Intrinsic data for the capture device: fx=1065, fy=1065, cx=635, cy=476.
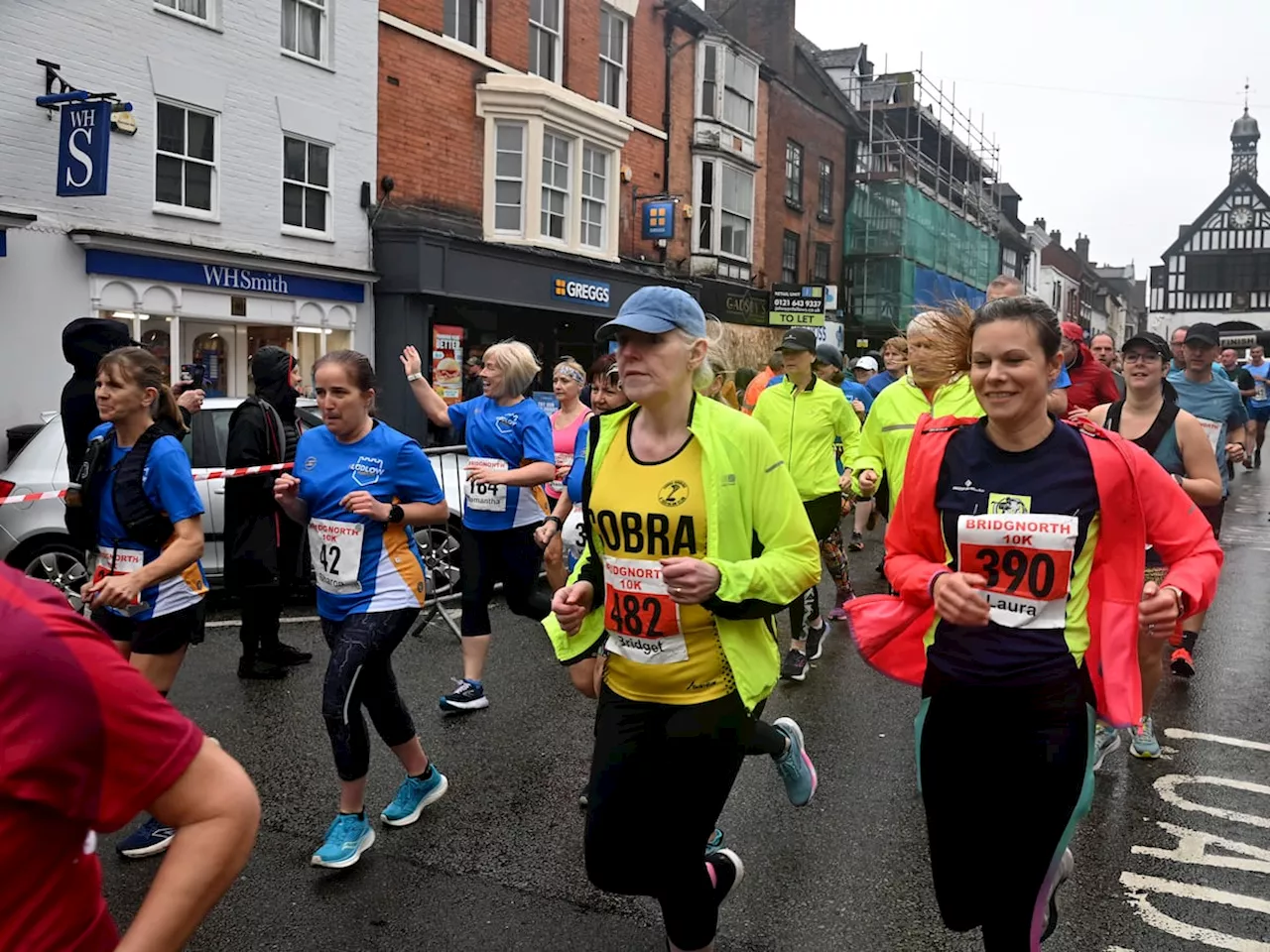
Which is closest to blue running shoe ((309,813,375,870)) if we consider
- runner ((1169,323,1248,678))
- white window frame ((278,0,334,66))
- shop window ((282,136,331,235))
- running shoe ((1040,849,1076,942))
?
running shoe ((1040,849,1076,942))

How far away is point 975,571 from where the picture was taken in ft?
8.86

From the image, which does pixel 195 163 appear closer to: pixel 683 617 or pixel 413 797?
pixel 413 797

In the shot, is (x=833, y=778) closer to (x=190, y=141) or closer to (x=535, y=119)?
(x=190, y=141)

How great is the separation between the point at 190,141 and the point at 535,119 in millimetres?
6938

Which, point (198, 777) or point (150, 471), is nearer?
point (198, 777)

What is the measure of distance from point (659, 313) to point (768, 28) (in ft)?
106

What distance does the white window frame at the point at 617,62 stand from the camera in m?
22.3

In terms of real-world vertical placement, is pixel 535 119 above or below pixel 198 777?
above

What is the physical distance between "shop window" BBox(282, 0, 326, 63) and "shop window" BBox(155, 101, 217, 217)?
202cm

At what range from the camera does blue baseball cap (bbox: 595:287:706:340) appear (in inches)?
110

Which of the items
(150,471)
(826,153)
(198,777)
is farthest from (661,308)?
(826,153)

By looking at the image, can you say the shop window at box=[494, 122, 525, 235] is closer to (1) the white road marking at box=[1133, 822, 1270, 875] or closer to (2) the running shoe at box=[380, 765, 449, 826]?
(2) the running shoe at box=[380, 765, 449, 826]

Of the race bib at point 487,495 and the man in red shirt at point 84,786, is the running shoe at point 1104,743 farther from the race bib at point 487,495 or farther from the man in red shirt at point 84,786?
the man in red shirt at point 84,786

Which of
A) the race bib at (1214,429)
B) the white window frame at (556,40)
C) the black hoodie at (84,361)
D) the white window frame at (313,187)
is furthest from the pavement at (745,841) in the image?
the white window frame at (556,40)
